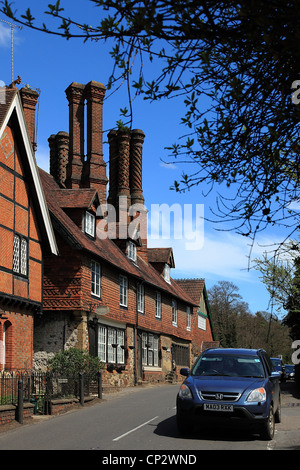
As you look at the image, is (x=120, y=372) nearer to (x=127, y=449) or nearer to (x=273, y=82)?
(x=127, y=449)

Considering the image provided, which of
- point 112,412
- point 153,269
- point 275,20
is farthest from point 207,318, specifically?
point 275,20

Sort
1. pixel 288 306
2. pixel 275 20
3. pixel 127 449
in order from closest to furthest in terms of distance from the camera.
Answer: pixel 275 20
pixel 127 449
pixel 288 306

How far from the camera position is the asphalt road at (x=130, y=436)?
10789 millimetres

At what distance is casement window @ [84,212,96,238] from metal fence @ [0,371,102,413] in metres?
9.30

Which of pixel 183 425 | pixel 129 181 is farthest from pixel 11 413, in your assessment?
pixel 129 181

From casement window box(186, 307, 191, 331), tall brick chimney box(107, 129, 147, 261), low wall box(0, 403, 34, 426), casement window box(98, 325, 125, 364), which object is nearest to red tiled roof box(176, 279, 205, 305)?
casement window box(186, 307, 191, 331)

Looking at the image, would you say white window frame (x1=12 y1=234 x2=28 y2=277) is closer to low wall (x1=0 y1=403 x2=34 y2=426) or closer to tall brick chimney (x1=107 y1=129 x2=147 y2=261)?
low wall (x1=0 y1=403 x2=34 y2=426)

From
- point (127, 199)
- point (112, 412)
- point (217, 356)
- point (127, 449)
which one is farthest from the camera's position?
point (127, 199)

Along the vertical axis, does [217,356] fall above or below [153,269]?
below

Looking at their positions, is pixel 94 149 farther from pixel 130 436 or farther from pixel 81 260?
pixel 130 436

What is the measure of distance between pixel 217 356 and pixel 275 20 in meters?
9.34

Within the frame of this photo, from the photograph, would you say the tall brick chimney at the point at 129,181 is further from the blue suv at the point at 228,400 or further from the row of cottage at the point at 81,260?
the blue suv at the point at 228,400
